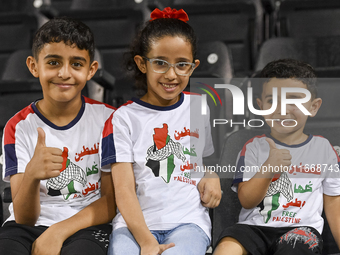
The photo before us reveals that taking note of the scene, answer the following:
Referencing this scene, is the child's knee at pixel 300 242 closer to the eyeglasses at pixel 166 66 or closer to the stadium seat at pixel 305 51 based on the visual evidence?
the eyeglasses at pixel 166 66

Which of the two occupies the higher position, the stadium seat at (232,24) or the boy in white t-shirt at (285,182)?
the stadium seat at (232,24)

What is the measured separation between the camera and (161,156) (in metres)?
1.11

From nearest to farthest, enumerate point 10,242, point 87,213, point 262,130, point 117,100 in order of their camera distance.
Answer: point 10,242 < point 87,213 < point 262,130 < point 117,100

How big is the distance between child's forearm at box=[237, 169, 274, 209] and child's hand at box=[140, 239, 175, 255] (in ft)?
0.92

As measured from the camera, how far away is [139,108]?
117 centimetres

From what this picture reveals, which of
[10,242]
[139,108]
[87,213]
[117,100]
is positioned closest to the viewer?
[10,242]

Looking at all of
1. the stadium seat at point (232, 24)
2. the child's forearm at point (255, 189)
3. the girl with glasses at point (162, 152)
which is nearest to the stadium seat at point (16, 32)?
the stadium seat at point (232, 24)

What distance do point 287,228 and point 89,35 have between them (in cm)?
79

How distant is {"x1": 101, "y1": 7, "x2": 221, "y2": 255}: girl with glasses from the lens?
103cm

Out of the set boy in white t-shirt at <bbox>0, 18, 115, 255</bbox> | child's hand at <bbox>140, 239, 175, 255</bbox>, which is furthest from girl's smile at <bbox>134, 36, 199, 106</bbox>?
child's hand at <bbox>140, 239, 175, 255</bbox>

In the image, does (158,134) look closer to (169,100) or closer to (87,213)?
(169,100)

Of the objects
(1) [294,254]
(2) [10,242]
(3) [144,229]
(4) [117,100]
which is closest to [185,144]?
(3) [144,229]

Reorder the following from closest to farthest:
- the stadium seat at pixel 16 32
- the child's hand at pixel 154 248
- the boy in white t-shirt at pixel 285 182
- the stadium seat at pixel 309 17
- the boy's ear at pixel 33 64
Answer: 1. the child's hand at pixel 154 248
2. the boy in white t-shirt at pixel 285 182
3. the boy's ear at pixel 33 64
4. the stadium seat at pixel 309 17
5. the stadium seat at pixel 16 32

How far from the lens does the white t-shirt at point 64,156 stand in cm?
110
